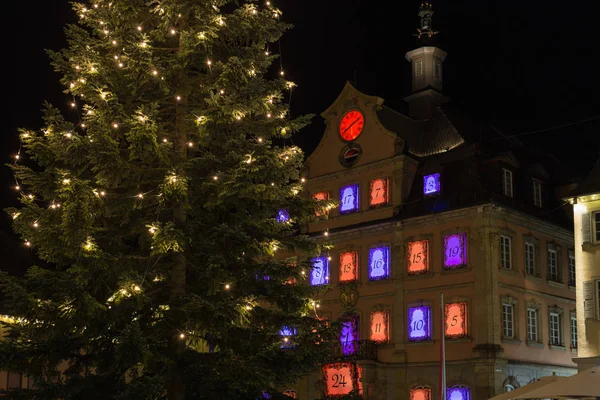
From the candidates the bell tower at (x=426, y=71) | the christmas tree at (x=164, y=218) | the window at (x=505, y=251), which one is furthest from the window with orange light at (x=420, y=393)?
the christmas tree at (x=164, y=218)

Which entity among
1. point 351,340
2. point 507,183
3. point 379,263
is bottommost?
point 351,340

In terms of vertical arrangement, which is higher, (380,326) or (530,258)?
(530,258)

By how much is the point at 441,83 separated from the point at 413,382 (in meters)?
16.7

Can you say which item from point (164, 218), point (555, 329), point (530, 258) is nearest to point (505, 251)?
point (530, 258)

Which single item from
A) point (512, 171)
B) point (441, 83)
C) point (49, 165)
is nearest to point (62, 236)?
point (49, 165)

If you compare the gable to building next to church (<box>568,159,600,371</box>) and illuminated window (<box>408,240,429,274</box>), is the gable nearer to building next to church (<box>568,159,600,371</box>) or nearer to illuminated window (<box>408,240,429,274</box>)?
illuminated window (<box>408,240,429,274</box>)

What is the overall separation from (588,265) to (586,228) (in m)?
1.46

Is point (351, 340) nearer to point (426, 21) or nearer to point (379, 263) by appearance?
point (379, 263)

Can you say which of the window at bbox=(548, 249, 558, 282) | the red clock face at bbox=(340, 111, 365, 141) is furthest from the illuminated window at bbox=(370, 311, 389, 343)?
the red clock face at bbox=(340, 111, 365, 141)

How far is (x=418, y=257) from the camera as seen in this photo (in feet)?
135

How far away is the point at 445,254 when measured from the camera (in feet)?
132

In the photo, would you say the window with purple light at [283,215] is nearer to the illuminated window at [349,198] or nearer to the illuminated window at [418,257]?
the illuminated window at [418,257]

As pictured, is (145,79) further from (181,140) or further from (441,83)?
(441,83)

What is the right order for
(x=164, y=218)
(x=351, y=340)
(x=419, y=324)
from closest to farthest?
(x=164, y=218) < (x=419, y=324) < (x=351, y=340)
